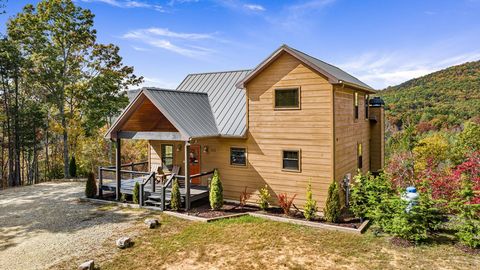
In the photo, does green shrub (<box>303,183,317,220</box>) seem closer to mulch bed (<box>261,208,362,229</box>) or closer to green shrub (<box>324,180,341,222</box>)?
mulch bed (<box>261,208,362,229</box>)

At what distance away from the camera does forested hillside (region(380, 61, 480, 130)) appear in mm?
36906

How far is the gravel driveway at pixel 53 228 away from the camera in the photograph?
8.91 metres

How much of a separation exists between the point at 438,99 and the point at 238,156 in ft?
139

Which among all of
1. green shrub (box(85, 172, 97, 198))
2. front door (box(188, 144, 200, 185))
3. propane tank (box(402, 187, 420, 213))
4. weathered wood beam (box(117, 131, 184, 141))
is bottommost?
green shrub (box(85, 172, 97, 198))

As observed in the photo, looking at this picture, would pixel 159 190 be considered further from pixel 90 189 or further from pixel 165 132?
pixel 90 189

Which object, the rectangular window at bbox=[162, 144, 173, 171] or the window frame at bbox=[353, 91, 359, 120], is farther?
the rectangular window at bbox=[162, 144, 173, 171]

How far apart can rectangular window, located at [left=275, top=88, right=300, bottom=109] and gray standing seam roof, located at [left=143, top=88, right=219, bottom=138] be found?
3.33 m

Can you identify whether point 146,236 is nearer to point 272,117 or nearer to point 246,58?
point 272,117

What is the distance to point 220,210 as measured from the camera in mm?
13195

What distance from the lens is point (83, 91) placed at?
81.6 ft

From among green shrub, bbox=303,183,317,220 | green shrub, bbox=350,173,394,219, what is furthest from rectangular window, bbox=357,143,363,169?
green shrub, bbox=303,183,317,220

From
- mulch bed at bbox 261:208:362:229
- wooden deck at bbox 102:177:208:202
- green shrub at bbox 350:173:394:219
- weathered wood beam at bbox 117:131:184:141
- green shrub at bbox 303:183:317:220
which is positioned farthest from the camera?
wooden deck at bbox 102:177:208:202

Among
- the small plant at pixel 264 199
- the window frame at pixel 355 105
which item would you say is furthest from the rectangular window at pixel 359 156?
the small plant at pixel 264 199

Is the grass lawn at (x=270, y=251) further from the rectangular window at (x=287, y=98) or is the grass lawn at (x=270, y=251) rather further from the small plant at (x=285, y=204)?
the rectangular window at (x=287, y=98)
